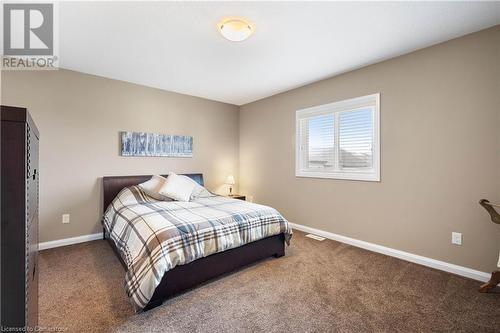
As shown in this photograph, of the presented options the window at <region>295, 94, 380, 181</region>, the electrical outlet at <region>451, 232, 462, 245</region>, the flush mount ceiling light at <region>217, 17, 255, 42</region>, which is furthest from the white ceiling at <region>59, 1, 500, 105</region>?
the electrical outlet at <region>451, 232, 462, 245</region>

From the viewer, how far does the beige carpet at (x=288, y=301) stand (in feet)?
5.72

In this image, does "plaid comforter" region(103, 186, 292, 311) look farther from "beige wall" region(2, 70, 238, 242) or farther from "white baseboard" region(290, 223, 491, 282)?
"white baseboard" region(290, 223, 491, 282)

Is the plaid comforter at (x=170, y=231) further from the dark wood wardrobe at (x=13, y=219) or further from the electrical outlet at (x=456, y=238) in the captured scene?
the electrical outlet at (x=456, y=238)

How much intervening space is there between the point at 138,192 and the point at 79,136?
3.81 ft

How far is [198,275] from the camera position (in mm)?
2217

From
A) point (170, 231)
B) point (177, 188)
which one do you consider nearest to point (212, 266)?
point (170, 231)

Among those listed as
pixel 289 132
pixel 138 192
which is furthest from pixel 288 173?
pixel 138 192

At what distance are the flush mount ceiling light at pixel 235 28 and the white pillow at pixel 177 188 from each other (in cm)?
223

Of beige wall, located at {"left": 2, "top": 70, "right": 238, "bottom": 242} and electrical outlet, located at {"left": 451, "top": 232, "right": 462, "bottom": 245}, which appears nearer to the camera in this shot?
electrical outlet, located at {"left": 451, "top": 232, "right": 462, "bottom": 245}

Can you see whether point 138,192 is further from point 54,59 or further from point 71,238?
point 54,59

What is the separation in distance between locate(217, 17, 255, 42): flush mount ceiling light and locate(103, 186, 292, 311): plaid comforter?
185cm

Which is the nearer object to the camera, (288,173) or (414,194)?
(414,194)

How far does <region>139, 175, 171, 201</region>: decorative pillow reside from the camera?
353cm

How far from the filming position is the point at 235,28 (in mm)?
2230
